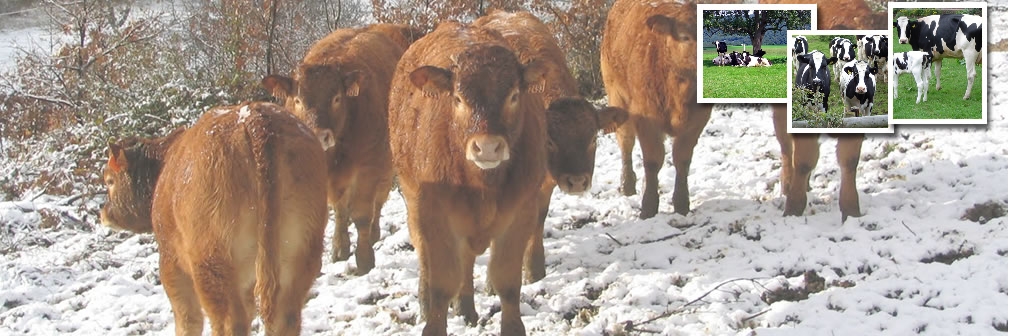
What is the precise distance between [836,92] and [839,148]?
131cm

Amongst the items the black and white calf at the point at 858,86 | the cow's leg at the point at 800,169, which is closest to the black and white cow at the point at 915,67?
the black and white calf at the point at 858,86

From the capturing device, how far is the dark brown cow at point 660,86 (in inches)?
316

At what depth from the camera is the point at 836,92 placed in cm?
636

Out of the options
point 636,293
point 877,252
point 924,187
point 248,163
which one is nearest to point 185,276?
point 248,163

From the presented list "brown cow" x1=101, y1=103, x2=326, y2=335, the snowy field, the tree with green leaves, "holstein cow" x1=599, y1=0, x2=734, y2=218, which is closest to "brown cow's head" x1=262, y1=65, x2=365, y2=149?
the snowy field

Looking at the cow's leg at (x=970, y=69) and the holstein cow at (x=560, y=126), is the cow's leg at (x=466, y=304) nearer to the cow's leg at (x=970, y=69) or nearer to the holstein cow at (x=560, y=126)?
the holstein cow at (x=560, y=126)

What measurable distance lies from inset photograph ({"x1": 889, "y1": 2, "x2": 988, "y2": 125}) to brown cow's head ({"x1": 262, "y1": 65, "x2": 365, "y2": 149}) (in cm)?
406

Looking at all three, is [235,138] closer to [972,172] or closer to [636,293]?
[636,293]

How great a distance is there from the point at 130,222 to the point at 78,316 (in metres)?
1.45

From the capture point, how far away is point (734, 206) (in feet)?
27.3

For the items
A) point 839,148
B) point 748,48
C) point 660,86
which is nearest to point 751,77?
point 748,48

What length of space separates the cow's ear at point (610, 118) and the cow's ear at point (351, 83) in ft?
6.66

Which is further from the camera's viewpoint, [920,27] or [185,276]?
[920,27]

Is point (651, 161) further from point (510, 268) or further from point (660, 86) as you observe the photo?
point (510, 268)
